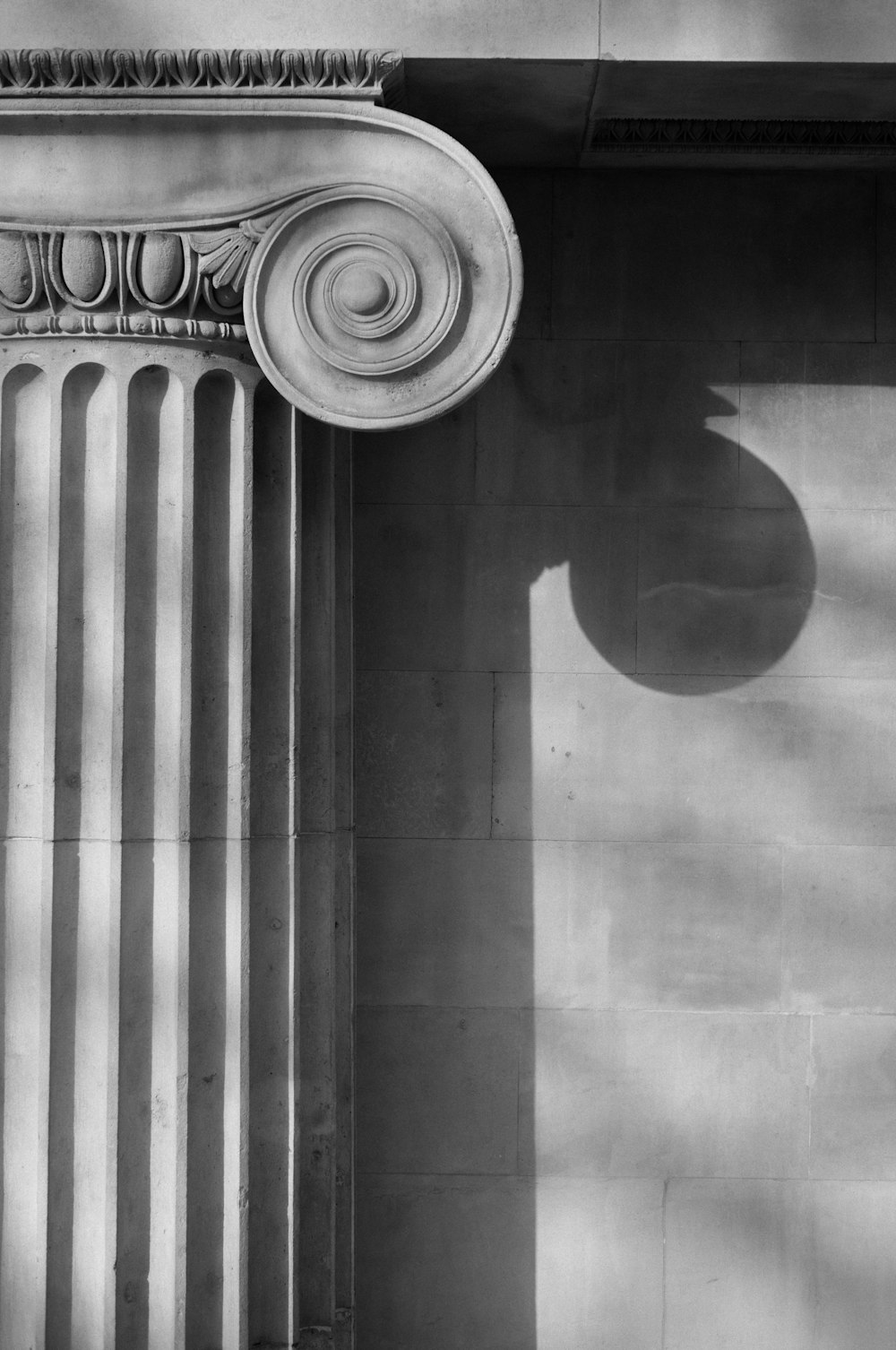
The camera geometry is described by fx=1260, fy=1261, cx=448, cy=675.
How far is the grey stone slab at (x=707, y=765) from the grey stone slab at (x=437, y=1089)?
97cm

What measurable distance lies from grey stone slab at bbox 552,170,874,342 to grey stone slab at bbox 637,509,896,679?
37.0 inches

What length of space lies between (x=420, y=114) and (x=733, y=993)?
4.19 metres

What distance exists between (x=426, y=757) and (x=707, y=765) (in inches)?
53.5

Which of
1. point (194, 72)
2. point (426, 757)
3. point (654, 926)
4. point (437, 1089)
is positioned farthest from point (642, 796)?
point (194, 72)

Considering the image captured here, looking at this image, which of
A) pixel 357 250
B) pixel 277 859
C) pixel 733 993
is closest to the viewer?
pixel 357 250

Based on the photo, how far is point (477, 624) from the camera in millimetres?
6141

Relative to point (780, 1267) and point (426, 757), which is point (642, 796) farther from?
point (780, 1267)

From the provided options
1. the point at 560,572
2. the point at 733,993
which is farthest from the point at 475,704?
the point at 733,993

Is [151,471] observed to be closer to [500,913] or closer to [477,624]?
[477,624]

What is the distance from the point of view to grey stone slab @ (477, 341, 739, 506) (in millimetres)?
6172

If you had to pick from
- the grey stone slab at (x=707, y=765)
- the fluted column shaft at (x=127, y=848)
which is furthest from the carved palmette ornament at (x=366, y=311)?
the grey stone slab at (x=707, y=765)

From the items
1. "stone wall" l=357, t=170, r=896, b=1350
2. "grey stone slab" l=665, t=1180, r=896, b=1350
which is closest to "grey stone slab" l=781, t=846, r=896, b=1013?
"stone wall" l=357, t=170, r=896, b=1350

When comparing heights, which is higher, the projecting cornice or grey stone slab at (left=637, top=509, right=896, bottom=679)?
the projecting cornice

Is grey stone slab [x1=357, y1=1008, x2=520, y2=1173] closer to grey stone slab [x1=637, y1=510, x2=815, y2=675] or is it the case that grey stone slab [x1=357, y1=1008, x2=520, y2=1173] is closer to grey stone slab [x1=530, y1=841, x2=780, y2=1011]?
grey stone slab [x1=530, y1=841, x2=780, y2=1011]
